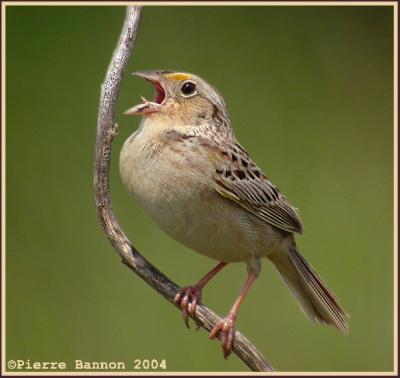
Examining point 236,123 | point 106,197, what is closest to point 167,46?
point 236,123

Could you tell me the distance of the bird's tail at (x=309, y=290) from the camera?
4555 millimetres

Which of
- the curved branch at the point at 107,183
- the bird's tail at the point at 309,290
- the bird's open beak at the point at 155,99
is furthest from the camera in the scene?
the bird's tail at the point at 309,290

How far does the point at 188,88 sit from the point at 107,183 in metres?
0.83

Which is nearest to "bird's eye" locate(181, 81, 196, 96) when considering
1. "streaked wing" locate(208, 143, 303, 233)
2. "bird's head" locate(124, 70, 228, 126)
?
"bird's head" locate(124, 70, 228, 126)

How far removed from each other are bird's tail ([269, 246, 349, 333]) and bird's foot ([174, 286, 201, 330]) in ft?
2.30

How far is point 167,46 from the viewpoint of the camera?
6.65 m

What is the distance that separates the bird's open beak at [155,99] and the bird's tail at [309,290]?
110 centimetres

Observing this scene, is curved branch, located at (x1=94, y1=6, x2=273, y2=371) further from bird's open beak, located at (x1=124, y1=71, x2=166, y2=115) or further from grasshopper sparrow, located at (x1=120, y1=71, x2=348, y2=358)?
bird's open beak, located at (x1=124, y1=71, x2=166, y2=115)

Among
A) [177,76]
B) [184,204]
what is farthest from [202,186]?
[177,76]

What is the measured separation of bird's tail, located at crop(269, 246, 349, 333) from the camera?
4555mm

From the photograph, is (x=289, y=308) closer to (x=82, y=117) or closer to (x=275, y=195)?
(x=275, y=195)

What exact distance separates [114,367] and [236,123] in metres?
2.75

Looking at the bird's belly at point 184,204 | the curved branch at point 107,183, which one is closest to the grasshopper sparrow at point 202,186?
the bird's belly at point 184,204

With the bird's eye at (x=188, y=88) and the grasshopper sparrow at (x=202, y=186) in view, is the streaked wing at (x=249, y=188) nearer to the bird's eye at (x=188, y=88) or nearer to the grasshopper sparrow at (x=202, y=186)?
the grasshopper sparrow at (x=202, y=186)
